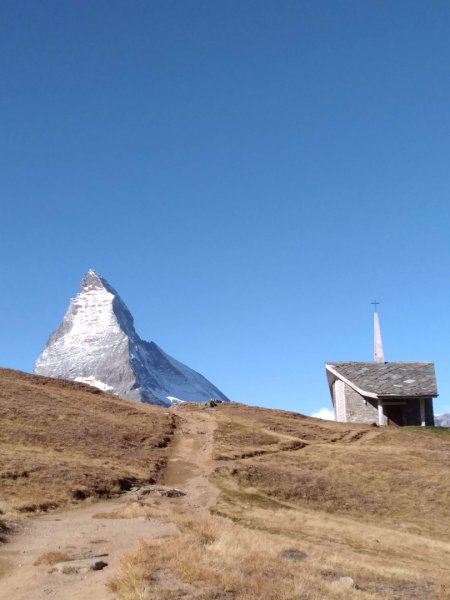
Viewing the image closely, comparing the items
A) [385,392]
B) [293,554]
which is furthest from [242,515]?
[385,392]

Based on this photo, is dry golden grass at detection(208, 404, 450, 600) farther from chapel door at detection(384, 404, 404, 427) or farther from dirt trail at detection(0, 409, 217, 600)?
chapel door at detection(384, 404, 404, 427)

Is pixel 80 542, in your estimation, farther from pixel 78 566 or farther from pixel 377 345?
pixel 377 345

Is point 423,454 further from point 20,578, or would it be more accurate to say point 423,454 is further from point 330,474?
point 20,578

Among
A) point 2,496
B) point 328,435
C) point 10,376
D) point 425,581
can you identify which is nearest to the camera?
point 425,581

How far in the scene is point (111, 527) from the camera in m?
21.2

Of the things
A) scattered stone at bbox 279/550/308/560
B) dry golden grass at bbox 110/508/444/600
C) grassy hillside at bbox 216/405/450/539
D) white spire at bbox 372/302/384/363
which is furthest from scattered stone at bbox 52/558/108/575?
white spire at bbox 372/302/384/363

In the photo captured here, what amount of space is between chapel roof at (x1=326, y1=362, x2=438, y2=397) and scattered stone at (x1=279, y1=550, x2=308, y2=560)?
45.2 metres

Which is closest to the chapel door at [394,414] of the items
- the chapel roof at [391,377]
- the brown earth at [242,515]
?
the chapel roof at [391,377]

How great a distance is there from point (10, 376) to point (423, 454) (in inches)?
1587

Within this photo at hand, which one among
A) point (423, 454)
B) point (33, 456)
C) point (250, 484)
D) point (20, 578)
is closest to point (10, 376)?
point (33, 456)

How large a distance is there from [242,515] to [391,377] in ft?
133

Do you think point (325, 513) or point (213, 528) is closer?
point (213, 528)

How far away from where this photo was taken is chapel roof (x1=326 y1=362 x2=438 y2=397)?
6172 centimetres

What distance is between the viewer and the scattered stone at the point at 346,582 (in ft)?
44.2
